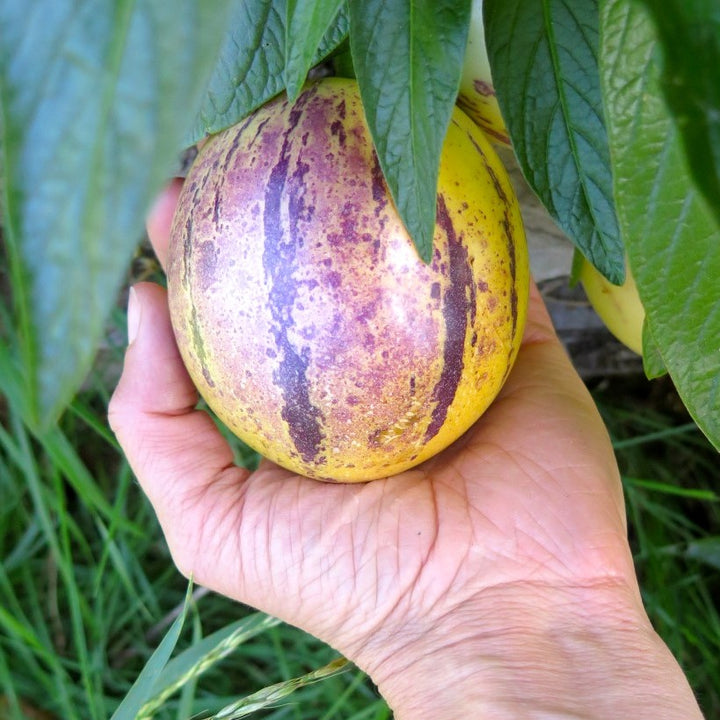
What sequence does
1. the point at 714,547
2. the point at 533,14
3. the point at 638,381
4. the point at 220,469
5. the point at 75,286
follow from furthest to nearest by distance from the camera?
1. the point at 638,381
2. the point at 714,547
3. the point at 220,469
4. the point at 533,14
5. the point at 75,286

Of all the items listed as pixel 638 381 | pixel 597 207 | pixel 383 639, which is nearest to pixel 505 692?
pixel 383 639

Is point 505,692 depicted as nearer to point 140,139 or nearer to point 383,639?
point 383,639

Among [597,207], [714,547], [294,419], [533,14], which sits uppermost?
[533,14]

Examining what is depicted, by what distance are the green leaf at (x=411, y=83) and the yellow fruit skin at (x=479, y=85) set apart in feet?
0.69

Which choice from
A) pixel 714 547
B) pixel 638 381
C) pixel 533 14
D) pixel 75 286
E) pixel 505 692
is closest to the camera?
pixel 75 286

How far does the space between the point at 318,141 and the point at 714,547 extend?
0.91 m

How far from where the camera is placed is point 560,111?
1.65ft

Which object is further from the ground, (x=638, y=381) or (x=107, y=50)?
(x=107, y=50)

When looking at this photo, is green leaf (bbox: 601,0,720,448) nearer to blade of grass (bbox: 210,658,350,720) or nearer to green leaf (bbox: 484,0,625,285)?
green leaf (bbox: 484,0,625,285)

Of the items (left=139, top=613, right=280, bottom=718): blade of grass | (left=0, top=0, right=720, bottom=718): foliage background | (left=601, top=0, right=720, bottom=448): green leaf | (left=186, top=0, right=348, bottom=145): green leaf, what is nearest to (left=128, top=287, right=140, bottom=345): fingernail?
(left=0, top=0, right=720, bottom=718): foliage background

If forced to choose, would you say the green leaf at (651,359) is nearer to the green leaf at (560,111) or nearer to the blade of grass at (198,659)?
the green leaf at (560,111)

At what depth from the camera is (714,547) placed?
1076 millimetres

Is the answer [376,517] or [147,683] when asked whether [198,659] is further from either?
[376,517]

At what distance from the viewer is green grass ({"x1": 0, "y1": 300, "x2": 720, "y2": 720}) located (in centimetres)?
101
